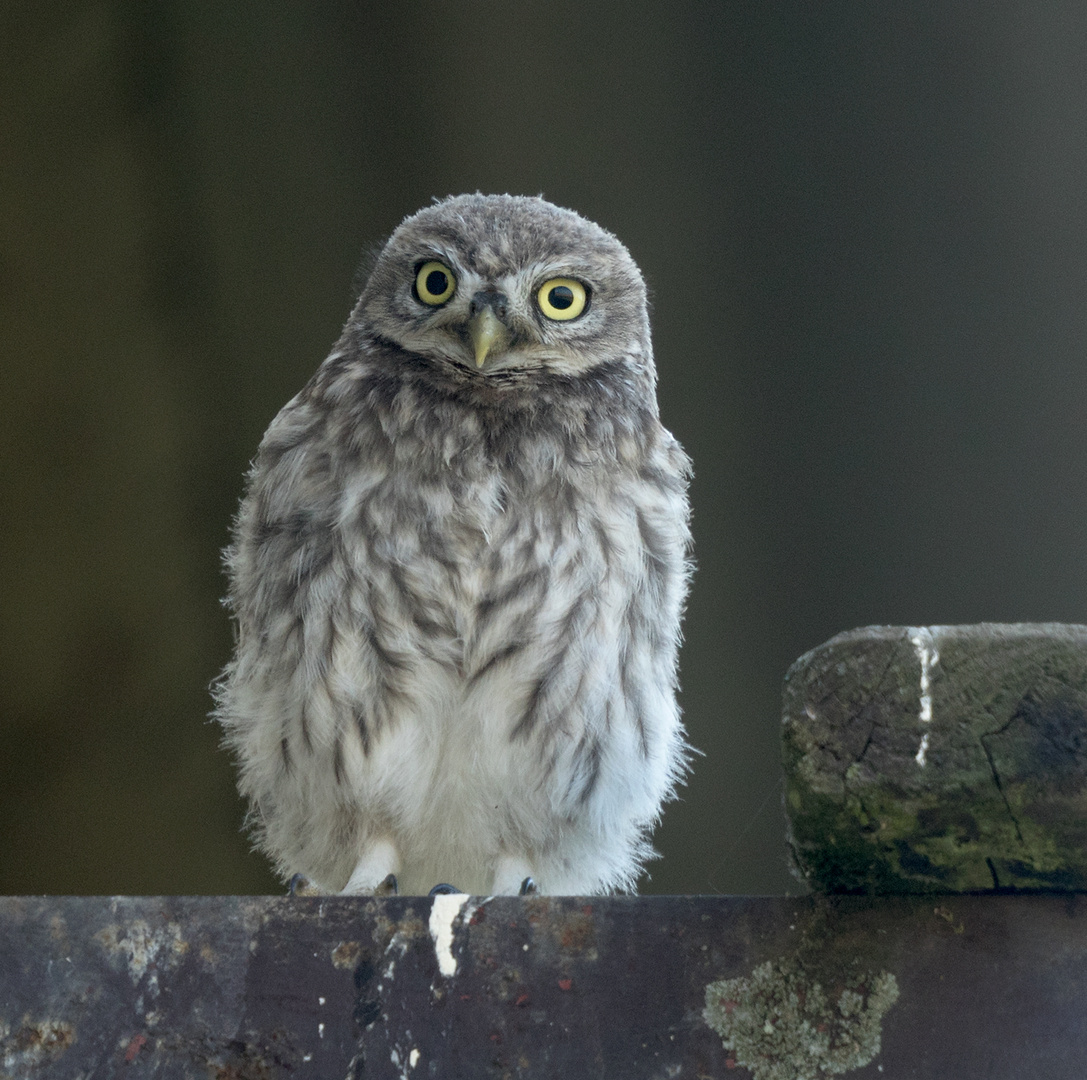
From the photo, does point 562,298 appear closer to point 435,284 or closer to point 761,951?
point 435,284

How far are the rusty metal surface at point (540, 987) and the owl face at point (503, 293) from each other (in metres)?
1.09

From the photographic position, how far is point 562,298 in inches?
94.1

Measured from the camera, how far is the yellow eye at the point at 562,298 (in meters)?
2.36

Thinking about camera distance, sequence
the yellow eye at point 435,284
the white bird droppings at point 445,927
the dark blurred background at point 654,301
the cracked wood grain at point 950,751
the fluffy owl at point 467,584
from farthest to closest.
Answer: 1. the dark blurred background at point 654,301
2. the yellow eye at point 435,284
3. the fluffy owl at point 467,584
4. the white bird droppings at point 445,927
5. the cracked wood grain at point 950,751

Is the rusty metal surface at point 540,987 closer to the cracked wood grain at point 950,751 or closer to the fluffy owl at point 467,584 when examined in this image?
the cracked wood grain at point 950,751

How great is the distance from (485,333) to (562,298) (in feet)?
0.73

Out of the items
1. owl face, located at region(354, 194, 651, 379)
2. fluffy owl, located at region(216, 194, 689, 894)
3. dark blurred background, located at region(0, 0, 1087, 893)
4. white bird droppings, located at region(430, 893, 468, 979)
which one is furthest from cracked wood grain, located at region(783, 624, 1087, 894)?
dark blurred background, located at region(0, 0, 1087, 893)

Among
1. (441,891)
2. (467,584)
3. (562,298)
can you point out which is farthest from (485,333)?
(441,891)

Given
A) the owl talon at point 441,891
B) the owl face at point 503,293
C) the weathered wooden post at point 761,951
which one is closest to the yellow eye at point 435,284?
the owl face at point 503,293

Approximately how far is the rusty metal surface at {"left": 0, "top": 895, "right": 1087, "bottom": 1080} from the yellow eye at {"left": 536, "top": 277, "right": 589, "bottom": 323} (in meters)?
1.22

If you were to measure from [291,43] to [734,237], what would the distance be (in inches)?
49.1

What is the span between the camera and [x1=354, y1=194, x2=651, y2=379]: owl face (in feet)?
7.53

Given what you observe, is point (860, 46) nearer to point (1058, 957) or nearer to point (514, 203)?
point (514, 203)

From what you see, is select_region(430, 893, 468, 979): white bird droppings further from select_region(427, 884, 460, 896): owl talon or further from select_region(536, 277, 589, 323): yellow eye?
select_region(536, 277, 589, 323): yellow eye
